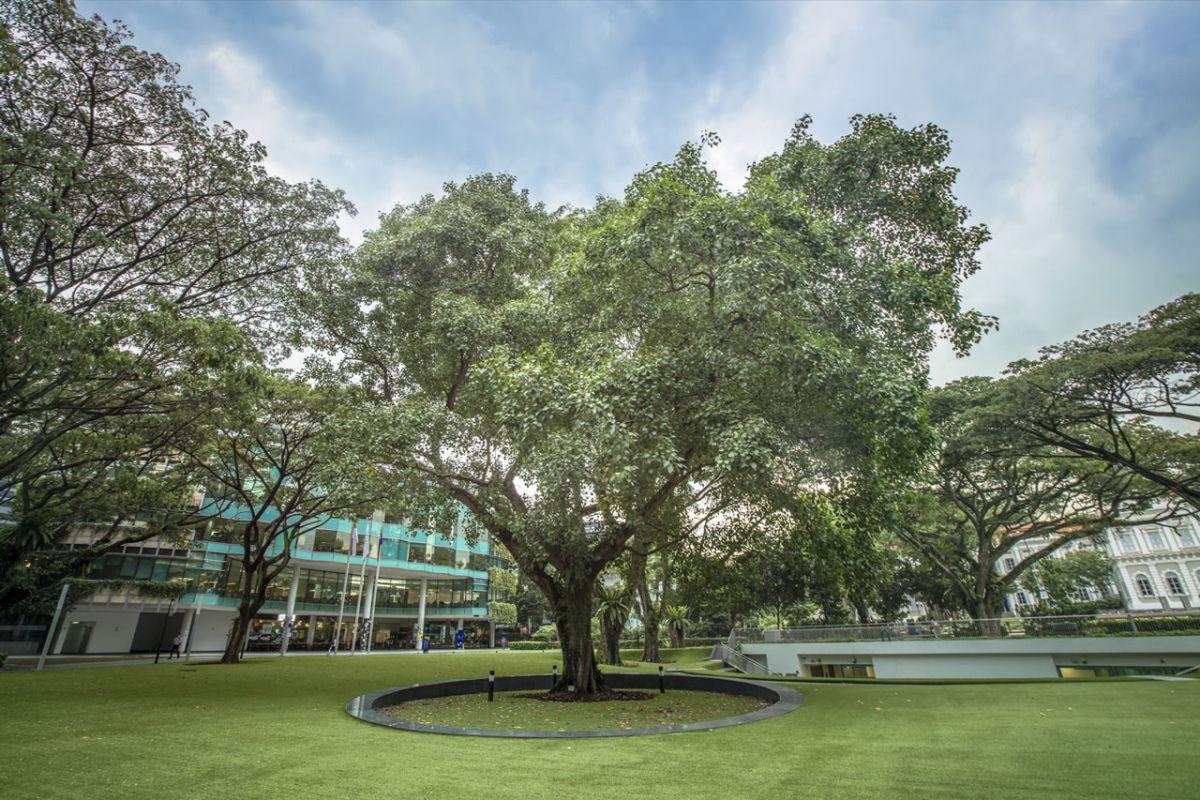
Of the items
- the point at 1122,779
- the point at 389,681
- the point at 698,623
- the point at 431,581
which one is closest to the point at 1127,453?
the point at 1122,779

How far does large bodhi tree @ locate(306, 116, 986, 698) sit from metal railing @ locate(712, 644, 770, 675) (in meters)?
15.2

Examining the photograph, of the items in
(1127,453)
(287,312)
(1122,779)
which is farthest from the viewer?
(1127,453)

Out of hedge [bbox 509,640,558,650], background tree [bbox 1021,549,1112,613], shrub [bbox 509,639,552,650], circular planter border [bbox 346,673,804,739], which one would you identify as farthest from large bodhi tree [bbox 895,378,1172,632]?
shrub [bbox 509,639,552,650]

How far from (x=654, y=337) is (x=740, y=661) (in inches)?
862

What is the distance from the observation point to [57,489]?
19672 mm

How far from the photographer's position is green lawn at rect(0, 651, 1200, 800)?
485 centimetres

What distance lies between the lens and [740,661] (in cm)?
2756

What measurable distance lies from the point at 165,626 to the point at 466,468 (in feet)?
99.1

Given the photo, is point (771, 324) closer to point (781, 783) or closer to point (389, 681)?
point (781, 783)

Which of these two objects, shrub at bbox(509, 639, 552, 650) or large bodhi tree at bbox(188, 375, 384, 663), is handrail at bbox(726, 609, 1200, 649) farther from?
shrub at bbox(509, 639, 552, 650)

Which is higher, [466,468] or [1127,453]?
[1127,453]

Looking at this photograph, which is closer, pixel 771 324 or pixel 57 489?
pixel 771 324

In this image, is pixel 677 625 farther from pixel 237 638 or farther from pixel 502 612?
pixel 237 638

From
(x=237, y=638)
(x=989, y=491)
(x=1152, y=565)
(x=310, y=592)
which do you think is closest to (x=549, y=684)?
(x=237, y=638)
